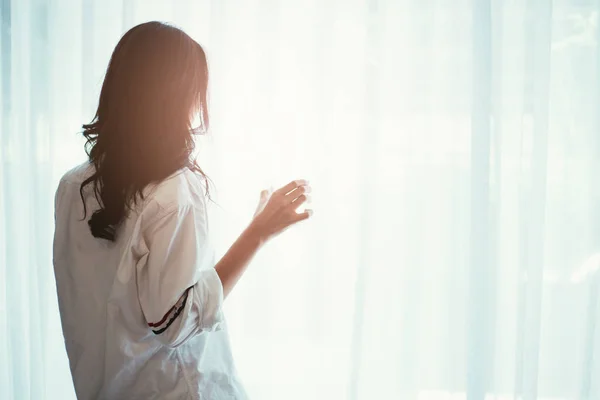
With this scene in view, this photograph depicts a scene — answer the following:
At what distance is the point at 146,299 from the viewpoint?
0.81m

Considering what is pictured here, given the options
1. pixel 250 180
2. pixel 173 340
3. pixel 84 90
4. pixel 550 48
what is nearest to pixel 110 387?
pixel 173 340

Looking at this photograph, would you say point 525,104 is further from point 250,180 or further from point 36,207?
point 36,207

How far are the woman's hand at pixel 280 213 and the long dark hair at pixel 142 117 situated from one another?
0.18m

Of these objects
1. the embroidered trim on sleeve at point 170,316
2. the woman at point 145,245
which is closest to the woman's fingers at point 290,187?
the woman at point 145,245

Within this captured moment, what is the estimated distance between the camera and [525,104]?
1380mm

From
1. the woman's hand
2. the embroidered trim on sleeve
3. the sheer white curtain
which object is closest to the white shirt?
the embroidered trim on sleeve

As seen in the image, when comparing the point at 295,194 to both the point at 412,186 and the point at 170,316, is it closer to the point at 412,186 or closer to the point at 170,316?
the point at 170,316

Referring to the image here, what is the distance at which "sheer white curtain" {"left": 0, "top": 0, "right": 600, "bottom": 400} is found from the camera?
54.5 inches

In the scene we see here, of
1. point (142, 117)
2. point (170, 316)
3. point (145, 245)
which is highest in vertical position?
point (142, 117)

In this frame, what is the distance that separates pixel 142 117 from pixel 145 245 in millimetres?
202

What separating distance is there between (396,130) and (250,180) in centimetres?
42

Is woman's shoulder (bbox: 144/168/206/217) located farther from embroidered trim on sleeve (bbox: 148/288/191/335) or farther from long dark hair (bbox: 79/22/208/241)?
embroidered trim on sleeve (bbox: 148/288/191/335)

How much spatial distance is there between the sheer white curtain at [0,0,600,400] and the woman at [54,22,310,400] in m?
0.55

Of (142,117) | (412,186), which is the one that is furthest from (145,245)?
(412,186)
